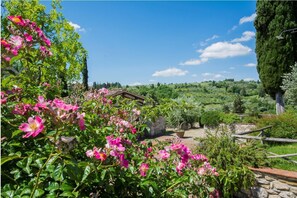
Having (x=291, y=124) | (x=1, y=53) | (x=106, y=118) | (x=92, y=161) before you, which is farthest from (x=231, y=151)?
(x=291, y=124)

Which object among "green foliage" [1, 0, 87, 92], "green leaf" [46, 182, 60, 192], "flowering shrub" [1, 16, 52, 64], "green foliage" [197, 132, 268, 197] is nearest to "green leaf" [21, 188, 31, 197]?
"green leaf" [46, 182, 60, 192]

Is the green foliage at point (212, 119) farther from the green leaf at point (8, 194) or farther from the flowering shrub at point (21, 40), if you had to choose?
the green leaf at point (8, 194)

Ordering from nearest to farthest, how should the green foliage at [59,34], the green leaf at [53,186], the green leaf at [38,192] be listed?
1. the green leaf at [38,192]
2. the green leaf at [53,186]
3. the green foliage at [59,34]

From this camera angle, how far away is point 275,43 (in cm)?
1911

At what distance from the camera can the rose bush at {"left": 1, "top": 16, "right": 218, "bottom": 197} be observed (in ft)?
5.11

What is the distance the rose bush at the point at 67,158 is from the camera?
5.11 ft

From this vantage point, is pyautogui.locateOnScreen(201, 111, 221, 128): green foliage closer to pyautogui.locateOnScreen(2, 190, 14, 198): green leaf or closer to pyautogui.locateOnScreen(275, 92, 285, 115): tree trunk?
pyautogui.locateOnScreen(275, 92, 285, 115): tree trunk

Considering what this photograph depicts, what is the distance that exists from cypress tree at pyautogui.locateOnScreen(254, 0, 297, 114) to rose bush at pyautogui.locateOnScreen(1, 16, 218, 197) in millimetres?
18391

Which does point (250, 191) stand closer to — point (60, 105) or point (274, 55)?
point (60, 105)

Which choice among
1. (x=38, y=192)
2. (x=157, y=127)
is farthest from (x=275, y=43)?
(x=38, y=192)

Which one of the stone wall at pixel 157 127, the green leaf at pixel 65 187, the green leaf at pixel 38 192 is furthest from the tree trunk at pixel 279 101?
the green leaf at pixel 38 192

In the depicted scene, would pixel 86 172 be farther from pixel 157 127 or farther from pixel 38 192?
pixel 157 127

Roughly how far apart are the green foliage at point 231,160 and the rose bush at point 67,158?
131 inches

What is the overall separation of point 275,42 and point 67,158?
67.3ft
